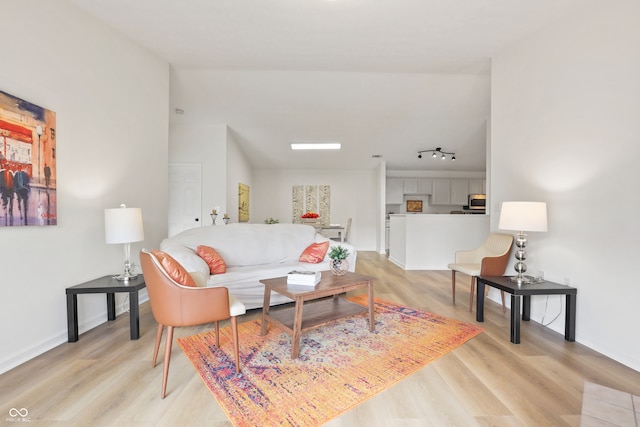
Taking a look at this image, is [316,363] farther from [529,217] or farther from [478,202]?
[478,202]

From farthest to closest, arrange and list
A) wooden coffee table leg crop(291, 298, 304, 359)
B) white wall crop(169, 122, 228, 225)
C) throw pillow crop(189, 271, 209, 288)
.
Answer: white wall crop(169, 122, 228, 225) < throw pillow crop(189, 271, 209, 288) < wooden coffee table leg crop(291, 298, 304, 359)

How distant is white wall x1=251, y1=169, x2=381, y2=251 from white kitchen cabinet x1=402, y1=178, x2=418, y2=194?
87 centimetres

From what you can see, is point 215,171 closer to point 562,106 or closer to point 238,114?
point 238,114

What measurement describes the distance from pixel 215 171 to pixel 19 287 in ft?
12.5

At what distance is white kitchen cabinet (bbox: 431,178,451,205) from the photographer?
8.41 meters

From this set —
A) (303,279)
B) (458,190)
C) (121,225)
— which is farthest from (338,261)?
(458,190)

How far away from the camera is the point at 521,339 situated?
251 cm

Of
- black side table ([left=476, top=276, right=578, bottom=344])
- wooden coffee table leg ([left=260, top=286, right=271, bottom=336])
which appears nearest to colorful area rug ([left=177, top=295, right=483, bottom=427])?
wooden coffee table leg ([left=260, top=286, right=271, bottom=336])

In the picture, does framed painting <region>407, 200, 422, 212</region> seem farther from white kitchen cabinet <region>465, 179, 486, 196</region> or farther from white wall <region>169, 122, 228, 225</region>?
white wall <region>169, 122, 228, 225</region>

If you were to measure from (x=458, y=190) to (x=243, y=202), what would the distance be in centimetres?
609

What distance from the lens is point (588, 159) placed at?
2406 millimetres


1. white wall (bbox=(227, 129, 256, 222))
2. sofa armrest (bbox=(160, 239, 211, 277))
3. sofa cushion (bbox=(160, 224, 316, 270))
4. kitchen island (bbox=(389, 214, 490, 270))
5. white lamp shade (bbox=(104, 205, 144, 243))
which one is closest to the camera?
white lamp shade (bbox=(104, 205, 144, 243))

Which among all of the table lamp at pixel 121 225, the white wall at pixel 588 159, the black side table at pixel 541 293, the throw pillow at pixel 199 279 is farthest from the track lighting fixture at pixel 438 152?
the table lamp at pixel 121 225

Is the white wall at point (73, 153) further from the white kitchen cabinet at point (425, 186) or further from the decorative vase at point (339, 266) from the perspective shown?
the white kitchen cabinet at point (425, 186)
